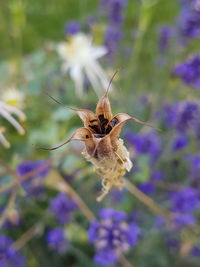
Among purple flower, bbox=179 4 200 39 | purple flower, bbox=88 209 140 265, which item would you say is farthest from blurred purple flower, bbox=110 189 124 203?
purple flower, bbox=179 4 200 39

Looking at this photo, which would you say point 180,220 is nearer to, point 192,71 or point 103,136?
point 192,71

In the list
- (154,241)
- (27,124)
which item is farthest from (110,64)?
(154,241)

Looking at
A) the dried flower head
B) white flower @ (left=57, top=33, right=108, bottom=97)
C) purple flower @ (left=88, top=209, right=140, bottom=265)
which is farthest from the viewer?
white flower @ (left=57, top=33, right=108, bottom=97)

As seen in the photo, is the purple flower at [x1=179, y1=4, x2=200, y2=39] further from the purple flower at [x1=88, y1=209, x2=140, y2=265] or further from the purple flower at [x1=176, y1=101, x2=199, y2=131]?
the purple flower at [x1=88, y1=209, x2=140, y2=265]

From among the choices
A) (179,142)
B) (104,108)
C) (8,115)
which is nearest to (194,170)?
(179,142)

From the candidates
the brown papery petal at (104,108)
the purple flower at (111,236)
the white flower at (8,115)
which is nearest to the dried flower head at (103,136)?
the brown papery petal at (104,108)

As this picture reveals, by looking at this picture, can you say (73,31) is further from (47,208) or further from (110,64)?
(47,208)
